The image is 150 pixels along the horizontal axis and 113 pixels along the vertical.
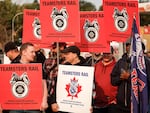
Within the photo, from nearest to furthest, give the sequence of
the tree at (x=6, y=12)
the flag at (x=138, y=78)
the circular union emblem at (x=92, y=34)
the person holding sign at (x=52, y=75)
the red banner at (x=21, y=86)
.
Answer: the flag at (x=138, y=78)
the red banner at (x=21, y=86)
the person holding sign at (x=52, y=75)
the circular union emblem at (x=92, y=34)
the tree at (x=6, y=12)

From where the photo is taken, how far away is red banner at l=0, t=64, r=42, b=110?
24.9ft

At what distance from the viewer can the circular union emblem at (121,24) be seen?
9219 mm

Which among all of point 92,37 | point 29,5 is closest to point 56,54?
point 92,37

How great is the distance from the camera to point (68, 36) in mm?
9016

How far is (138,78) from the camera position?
7.22 m

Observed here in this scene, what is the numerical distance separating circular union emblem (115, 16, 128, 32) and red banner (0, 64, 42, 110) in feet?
7.07

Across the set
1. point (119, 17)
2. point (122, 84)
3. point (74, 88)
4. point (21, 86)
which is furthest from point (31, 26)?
point (74, 88)

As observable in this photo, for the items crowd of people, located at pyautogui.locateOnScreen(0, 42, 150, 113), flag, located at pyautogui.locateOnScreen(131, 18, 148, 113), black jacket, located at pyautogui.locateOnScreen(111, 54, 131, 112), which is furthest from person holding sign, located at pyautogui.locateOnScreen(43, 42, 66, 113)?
flag, located at pyautogui.locateOnScreen(131, 18, 148, 113)

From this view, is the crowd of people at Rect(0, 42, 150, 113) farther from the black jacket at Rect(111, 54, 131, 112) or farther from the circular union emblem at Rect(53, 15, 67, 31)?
the circular union emblem at Rect(53, 15, 67, 31)

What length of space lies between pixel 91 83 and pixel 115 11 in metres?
2.20

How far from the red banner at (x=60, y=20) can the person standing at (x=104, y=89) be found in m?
0.62

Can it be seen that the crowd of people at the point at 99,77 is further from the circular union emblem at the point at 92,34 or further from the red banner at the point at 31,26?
the red banner at the point at 31,26

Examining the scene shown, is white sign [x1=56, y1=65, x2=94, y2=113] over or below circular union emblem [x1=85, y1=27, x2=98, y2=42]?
below

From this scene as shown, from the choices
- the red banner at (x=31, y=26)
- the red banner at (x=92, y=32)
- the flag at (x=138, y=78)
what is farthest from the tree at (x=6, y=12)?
the flag at (x=138, y=78)
